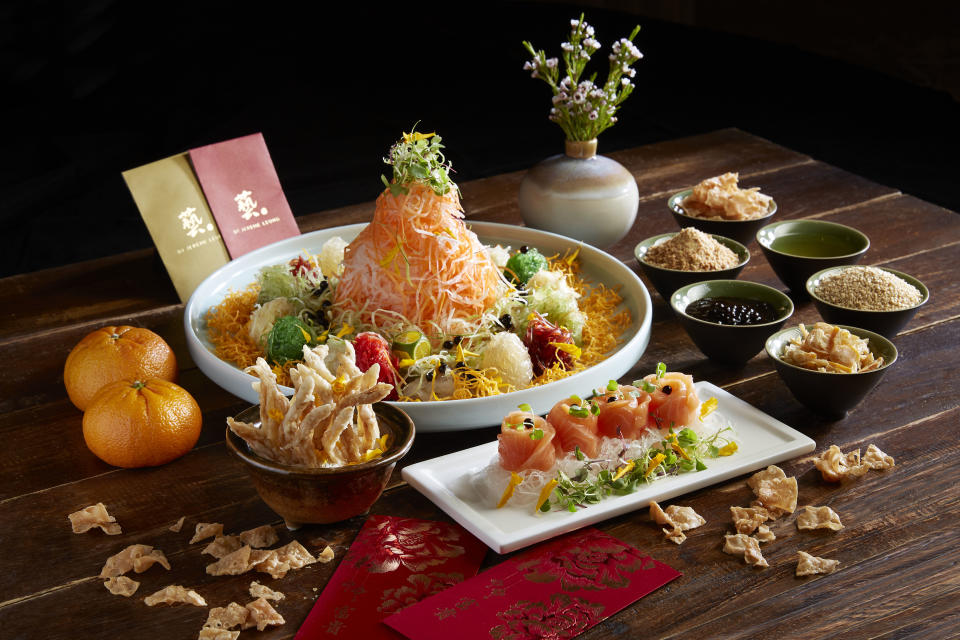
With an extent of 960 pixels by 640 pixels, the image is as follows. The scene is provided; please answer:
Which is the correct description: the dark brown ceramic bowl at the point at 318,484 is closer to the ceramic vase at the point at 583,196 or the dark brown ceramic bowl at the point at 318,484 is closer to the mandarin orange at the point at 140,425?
the mandarin orange at the point at 140,425

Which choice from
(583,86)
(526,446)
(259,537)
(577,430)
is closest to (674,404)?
(577,430)

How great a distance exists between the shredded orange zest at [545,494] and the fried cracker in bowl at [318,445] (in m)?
0.23

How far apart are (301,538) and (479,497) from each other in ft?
0.99

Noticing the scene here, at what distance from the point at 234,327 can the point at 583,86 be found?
1094 mm

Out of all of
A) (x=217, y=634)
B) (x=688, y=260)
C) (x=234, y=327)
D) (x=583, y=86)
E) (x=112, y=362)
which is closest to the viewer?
(x=217, y=634)

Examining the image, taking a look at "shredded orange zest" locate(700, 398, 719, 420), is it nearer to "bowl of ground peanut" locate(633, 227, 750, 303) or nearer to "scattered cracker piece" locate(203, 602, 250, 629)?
"bowl of ground peanut" locate(633, 227, 750, 303)

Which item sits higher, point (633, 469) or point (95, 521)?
point (95, 521)

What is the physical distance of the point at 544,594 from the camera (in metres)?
1.39

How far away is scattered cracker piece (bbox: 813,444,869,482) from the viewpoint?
1.64 meters

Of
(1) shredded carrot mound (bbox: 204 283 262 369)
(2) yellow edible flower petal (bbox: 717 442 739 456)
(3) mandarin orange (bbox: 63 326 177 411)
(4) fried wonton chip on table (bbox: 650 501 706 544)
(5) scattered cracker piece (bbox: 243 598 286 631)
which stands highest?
(3) mandarin orange (bbox: 63 326 177 411)

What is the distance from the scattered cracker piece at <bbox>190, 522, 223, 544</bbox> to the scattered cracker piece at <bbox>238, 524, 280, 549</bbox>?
1.7 inches

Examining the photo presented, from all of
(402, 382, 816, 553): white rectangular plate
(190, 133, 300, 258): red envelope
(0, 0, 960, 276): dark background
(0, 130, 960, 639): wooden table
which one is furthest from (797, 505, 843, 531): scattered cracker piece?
(0, 0, 960, 276): dark background

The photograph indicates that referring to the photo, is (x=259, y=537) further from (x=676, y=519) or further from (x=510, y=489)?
(x=676, y=519)

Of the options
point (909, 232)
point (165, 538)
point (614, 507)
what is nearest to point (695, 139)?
point (909, 232)
